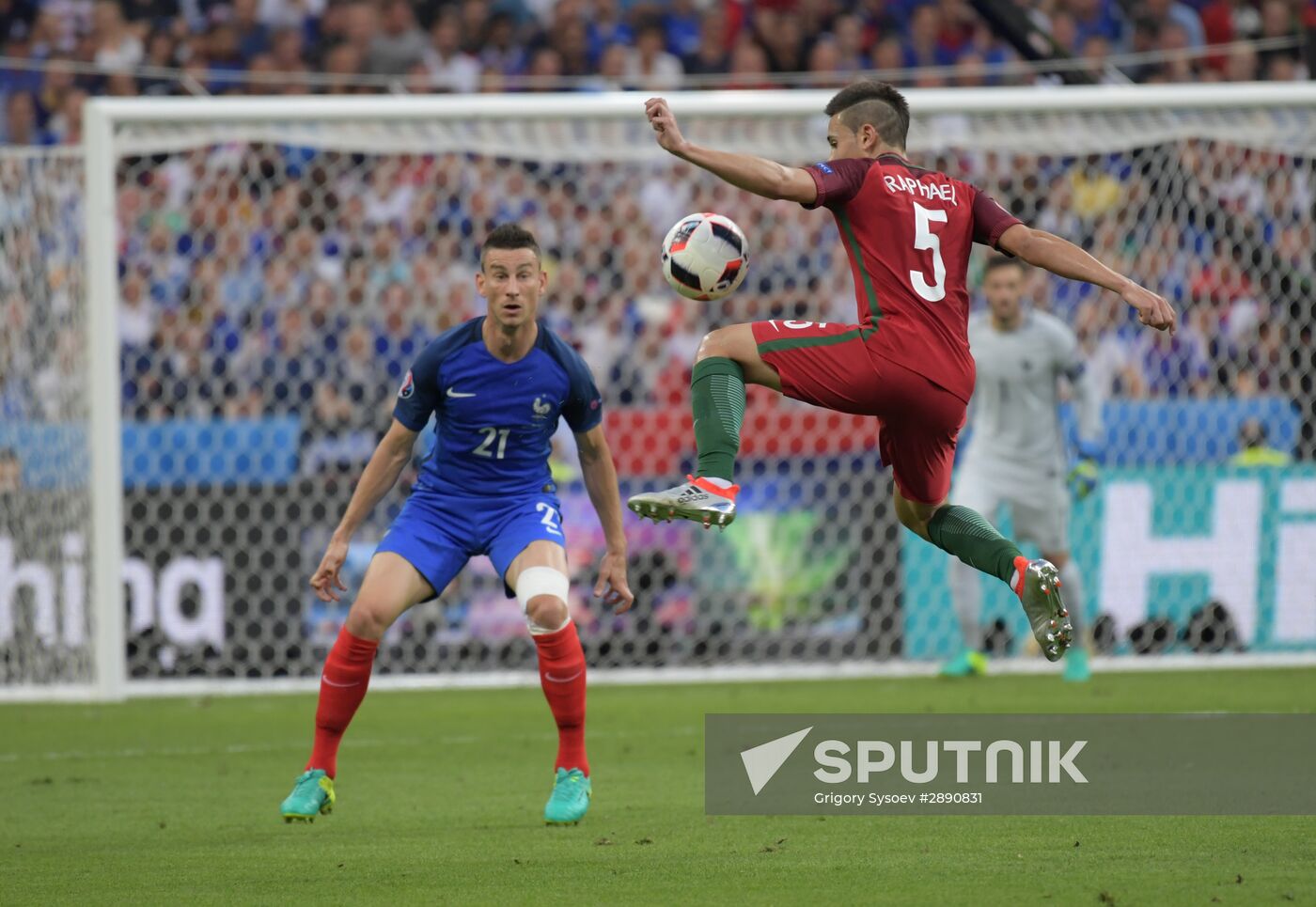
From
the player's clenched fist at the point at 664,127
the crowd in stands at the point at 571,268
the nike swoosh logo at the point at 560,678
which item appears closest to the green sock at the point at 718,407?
the player's clenched fist at the point at 664,127

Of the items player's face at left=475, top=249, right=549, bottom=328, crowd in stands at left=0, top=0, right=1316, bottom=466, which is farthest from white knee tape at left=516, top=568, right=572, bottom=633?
crowd in stands at left=0, top=0, right=1316, bottom=466

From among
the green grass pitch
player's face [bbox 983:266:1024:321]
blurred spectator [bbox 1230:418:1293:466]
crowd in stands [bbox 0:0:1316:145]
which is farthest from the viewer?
crowd in stands [bbox 0:0:1316:145]

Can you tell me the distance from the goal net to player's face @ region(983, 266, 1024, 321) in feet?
4.13

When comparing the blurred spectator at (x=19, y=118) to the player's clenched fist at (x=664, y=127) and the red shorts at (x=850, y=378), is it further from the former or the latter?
the player's clenched fist at (x=664, y=127)

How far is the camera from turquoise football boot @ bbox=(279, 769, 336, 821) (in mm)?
6480

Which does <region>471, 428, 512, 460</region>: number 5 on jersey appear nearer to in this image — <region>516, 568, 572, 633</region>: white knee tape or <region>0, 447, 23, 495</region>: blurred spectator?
<region>516, 568, 572, 633</region>: white knee tape

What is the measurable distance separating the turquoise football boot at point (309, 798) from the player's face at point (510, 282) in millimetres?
1810

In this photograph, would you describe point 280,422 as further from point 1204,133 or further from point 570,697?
point 1204,133

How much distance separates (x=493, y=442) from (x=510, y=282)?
0.67 metres

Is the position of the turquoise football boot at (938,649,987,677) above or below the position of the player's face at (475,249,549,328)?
below

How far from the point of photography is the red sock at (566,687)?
670 centimetres

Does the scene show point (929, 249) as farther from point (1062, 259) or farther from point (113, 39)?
point (113, 39)

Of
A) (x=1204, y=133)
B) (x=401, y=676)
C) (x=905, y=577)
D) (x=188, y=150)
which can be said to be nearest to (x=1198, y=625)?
(x=905, y=577)

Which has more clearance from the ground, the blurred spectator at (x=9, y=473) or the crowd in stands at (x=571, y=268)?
the crowd in stands at (x=571, y=268)
